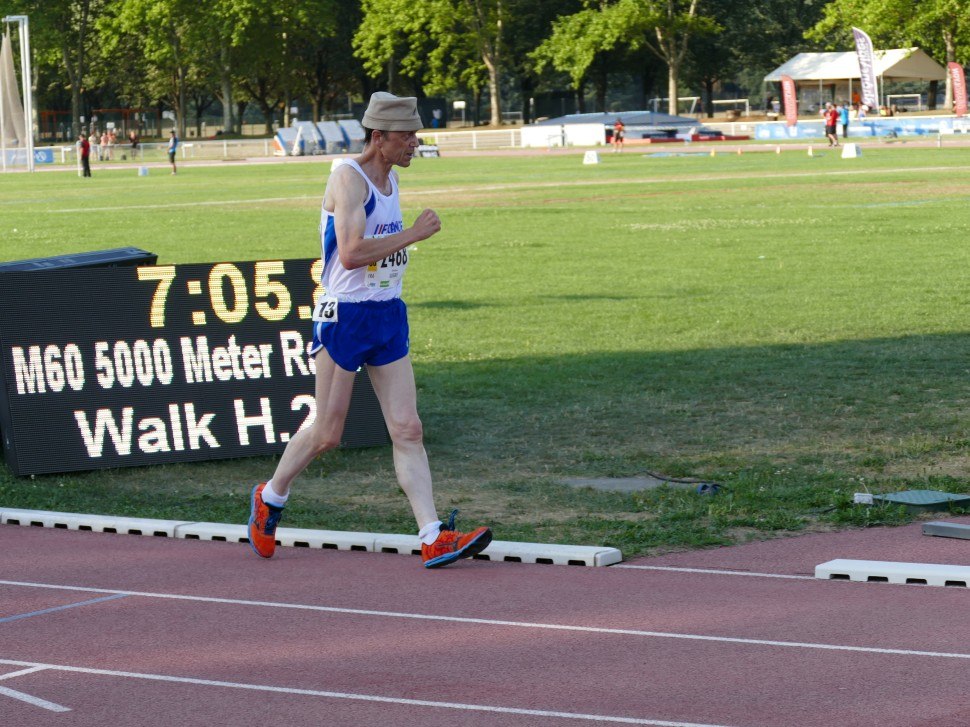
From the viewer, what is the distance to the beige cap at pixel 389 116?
703 centimetres

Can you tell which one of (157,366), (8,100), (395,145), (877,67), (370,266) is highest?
(877,67)

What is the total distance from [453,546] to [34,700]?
2.32 metres

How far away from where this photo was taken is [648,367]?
13844 mm

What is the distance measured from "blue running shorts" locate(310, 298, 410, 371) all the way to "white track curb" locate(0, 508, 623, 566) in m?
1.05

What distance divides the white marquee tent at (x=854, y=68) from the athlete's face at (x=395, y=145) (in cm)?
8827

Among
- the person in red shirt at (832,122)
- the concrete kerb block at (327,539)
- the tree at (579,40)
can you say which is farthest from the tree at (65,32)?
the concrete kerb block at (327,539)

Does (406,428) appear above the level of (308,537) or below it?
above

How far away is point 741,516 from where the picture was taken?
829 cm

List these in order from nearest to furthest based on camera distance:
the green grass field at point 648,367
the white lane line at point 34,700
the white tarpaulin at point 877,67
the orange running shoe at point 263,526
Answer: the white lane line at point 34,700 → the orange running shoe at point 263,526 → the green grass field at point 648,367 → the white tarpaulin at point 877,67

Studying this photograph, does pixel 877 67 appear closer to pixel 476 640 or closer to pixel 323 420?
pixel 323 420

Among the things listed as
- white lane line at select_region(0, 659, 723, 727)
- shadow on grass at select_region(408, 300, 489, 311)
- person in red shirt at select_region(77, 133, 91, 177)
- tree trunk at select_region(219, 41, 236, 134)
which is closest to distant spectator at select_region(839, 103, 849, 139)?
person in red shirt at select_region(77, 133, 91, 177)

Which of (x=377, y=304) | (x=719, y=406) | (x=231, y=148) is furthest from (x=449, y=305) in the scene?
(x=231, y=148)

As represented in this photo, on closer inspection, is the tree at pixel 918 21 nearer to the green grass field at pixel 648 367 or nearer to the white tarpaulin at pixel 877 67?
the white tarpaulin at pixel 877 67

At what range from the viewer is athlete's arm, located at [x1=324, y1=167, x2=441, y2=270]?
6.93 m
